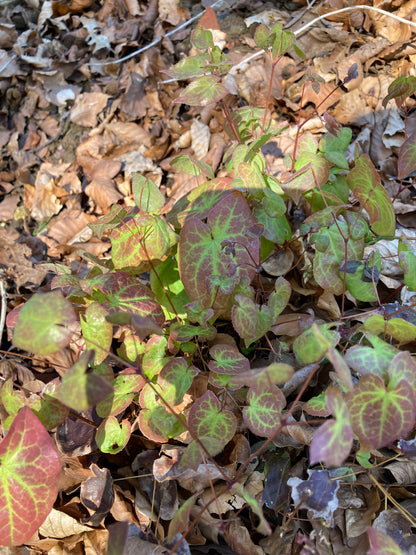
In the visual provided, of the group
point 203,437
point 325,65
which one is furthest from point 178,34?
point 203,437

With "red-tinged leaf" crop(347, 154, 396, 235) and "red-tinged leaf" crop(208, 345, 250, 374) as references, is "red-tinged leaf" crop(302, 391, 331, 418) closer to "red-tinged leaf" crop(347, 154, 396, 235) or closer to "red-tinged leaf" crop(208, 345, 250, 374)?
"red-tinged leaf" crop(208, 345, 250, 374)

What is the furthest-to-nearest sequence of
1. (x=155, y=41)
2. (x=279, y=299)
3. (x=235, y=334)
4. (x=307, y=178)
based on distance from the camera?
(x=155, y=41) → (x=235, y=334) → (x=307, y=178) → (x=279, y=299)

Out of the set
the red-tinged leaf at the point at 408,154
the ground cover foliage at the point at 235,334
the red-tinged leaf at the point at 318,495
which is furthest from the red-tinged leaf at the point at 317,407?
the red-tinged leaf at the point at 408,154

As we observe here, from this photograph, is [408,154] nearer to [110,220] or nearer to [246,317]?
[246,317]

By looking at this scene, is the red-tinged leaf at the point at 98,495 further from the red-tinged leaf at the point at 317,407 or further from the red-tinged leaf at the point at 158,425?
the red-tinged leaf at the point at 317,407

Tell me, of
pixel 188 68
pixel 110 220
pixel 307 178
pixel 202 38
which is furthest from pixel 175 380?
pixel 202 38

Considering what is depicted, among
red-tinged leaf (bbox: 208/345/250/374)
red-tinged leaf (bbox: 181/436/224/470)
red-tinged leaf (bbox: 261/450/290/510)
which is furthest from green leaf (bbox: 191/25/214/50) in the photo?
red-tinged leaf (bbox: 261/450/290/510)
